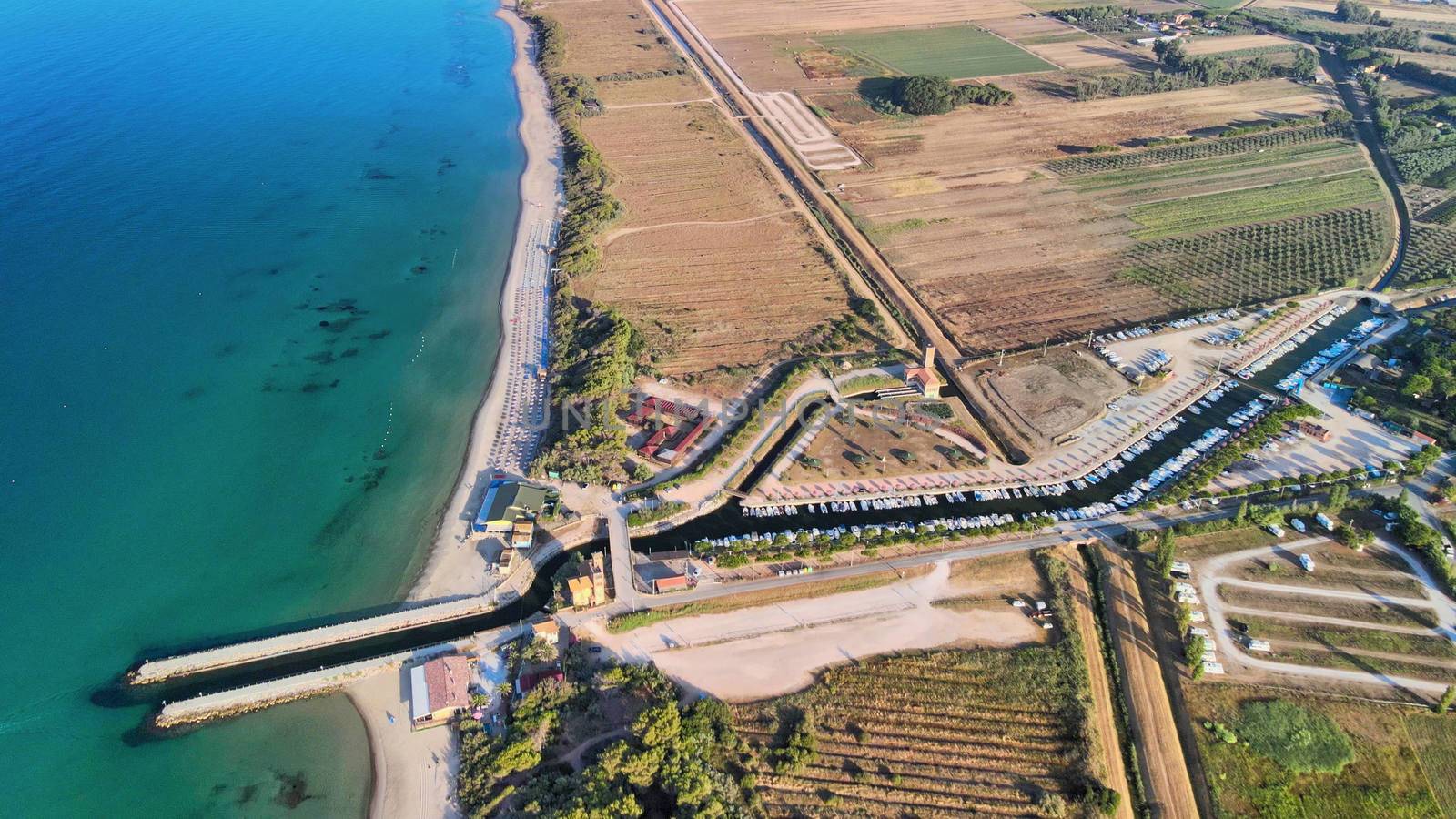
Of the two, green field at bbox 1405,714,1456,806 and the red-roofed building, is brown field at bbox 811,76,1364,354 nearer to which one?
the red-roofed building

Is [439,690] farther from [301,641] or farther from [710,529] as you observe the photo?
[710,529]

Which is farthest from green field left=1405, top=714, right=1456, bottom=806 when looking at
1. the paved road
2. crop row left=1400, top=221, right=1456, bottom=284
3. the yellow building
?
crop row left=1400, top=221, right=1456, bottom=284

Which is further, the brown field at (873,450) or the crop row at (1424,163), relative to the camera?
the crop row at (1424,163)

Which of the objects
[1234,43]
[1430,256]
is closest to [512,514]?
[1430,256]

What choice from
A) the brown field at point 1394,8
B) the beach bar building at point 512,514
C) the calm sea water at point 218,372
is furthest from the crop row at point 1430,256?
the brown field at point 1394,8

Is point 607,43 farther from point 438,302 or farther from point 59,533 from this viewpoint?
point 59,533

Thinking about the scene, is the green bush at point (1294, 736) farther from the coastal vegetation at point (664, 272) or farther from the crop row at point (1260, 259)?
the crop row at point (1260, 259)
